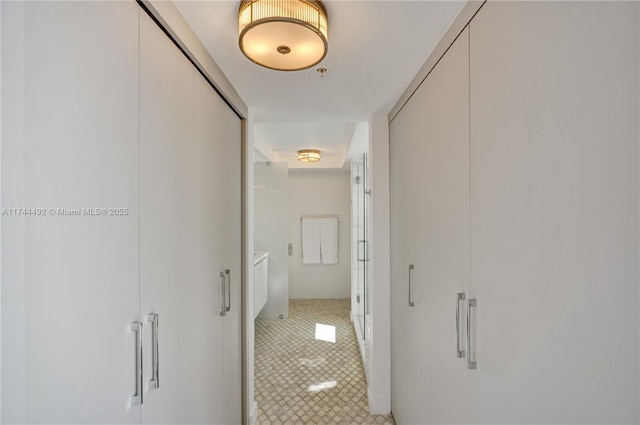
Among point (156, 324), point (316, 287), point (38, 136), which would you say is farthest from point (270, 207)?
point (38, 136)

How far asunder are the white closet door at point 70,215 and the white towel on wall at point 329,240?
4.54m

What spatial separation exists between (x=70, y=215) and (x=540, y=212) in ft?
3.47

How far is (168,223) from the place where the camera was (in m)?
1.09

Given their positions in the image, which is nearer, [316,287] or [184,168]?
[184,168]

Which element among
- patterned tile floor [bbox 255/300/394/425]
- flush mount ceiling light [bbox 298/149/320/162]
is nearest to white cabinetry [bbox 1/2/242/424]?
patterned tile floor [bbox 255/300/394/425]

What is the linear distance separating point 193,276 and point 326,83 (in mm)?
1179

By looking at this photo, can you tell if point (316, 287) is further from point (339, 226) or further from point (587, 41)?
point (587, 41)

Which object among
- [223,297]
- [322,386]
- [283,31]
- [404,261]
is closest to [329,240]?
[322,386]

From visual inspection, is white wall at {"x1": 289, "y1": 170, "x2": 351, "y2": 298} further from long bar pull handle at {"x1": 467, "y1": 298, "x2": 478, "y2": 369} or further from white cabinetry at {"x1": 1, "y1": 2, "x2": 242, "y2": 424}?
long bar pull handle at {"x1": 467, "y1": 298, "x2": 478, "y2": 369}

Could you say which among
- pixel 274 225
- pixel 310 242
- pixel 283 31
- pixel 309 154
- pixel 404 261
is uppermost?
pixel 309 154

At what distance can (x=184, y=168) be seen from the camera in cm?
122

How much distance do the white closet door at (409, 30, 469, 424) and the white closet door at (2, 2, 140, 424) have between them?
3.44ft

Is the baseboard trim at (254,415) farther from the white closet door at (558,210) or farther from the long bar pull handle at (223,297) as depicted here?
the white closet door at (558,210)

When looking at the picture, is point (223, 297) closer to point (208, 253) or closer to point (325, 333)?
point (208, 253)
